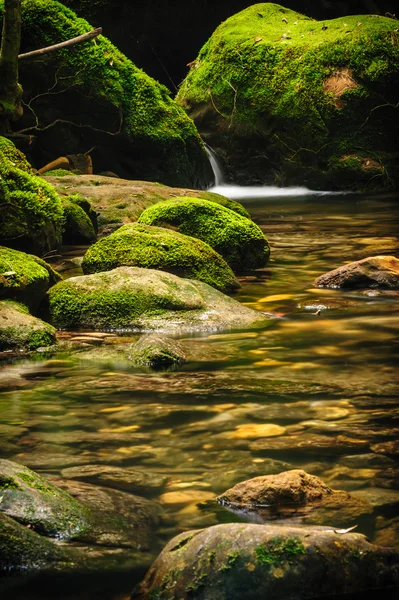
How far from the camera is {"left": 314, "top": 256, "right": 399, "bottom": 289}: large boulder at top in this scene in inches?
308

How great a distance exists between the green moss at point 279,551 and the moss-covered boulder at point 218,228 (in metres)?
6.52

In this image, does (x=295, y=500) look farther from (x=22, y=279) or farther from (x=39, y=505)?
(x=22, y=279)

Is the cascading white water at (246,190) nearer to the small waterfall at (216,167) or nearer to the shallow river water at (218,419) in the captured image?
the small waterfall at (216,167)

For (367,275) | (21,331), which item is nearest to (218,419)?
(21,331)

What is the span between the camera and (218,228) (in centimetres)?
913

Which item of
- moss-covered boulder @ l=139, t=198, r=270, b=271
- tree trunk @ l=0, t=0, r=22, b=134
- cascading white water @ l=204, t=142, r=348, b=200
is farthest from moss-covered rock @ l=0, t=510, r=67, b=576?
cascading white water @ l=204, t=142, r=348, b=200

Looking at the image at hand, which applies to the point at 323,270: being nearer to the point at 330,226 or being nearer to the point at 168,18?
the point at 330,226

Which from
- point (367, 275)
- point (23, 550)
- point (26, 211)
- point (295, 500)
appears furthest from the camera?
point (26, 211)

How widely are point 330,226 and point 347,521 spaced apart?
31.5ft

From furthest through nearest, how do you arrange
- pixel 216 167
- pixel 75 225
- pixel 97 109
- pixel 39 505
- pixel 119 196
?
pixel 216 167
pixel 97 109
pixel 119 196
pixel 75 225
pixel 39 505

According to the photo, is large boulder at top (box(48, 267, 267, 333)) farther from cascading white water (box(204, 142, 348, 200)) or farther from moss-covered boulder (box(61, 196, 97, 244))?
cascading white water (box(204, 142, 348, 200))

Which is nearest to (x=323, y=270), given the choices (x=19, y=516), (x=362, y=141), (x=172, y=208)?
(x=172, y=208)

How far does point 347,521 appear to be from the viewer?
3.12m

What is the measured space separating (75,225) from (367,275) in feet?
13.2
